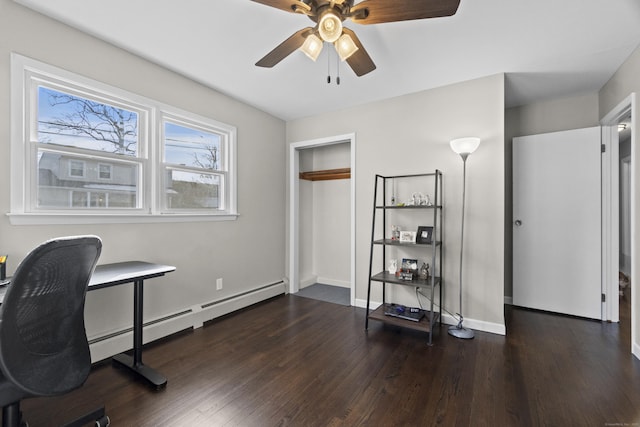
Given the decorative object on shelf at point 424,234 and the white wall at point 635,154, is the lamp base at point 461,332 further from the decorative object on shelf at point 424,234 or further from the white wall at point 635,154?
the white wall at point 635,154

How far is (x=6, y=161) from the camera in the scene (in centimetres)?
179

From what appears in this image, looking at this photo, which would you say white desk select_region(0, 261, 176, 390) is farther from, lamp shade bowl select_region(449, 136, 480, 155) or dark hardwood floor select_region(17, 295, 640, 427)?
lamp shade bowl select_region(449, 136, 480, 155)

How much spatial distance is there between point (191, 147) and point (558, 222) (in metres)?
4.16

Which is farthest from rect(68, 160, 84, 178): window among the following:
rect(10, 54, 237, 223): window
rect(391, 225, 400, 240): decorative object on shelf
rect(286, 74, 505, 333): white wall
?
rect(391, 225, 400, 240): decorative object on shelf

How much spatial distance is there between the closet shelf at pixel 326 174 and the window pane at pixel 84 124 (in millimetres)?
2393

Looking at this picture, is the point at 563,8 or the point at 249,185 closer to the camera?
the point at 563,8

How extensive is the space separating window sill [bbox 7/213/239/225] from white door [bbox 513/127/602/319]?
369 cm

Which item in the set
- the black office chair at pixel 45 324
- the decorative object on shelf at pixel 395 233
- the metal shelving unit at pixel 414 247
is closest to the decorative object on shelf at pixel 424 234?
the metal shelving unit at pixel 414 247

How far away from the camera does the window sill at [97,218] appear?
1.85 meters

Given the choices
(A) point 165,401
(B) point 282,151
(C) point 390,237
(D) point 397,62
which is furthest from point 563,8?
(A) point 165,401

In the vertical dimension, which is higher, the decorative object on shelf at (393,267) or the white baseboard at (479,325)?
the decorative object on shelf at (393,267)

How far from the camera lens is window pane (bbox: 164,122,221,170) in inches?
109

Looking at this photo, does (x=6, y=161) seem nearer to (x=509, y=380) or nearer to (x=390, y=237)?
(x=390, y=237)

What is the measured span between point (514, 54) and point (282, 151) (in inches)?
111
